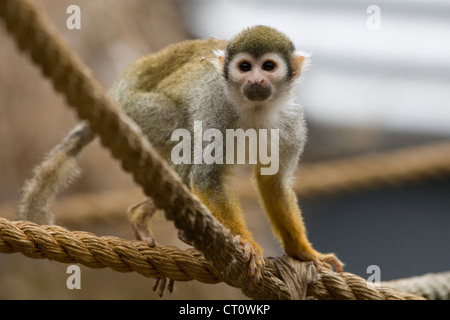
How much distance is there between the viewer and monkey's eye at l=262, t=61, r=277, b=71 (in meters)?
3.25

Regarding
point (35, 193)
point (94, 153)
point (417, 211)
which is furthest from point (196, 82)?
point (417, 211)

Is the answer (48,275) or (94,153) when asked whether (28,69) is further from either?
(48,275)

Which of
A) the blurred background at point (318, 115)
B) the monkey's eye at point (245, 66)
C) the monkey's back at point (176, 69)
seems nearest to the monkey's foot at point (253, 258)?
the monkey's eye at point (245, 66)

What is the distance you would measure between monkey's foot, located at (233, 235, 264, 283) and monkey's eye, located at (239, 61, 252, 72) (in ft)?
3.11

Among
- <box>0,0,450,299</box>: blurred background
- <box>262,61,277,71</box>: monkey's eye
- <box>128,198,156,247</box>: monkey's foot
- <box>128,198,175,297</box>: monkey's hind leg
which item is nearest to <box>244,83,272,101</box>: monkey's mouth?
<box>262,61,277,71</box>: monkey's eye

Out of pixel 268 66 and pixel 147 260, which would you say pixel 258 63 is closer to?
pixel 268 66

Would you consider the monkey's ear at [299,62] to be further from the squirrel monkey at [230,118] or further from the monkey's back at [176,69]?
the monkey's back at [176,69]

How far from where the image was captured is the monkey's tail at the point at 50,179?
368 centimetres

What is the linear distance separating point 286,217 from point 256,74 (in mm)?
855

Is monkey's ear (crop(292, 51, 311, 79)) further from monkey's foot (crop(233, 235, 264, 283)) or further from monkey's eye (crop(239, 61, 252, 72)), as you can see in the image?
monkey's foot (crop(233, 235, 264, 283))

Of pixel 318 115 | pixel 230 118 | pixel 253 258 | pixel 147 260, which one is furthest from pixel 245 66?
→ pixel 318 115

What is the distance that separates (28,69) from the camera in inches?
278
